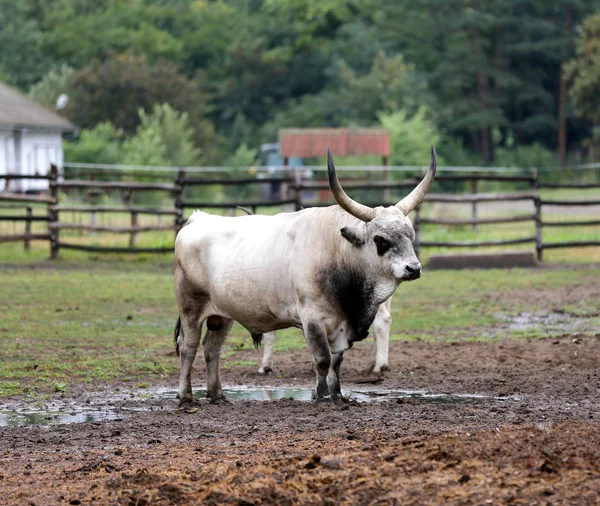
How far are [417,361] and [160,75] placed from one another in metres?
47.6

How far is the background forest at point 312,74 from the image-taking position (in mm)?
52438

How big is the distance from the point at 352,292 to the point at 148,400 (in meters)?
2.10

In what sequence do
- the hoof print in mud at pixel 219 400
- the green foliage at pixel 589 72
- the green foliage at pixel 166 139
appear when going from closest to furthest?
the hoof print in mud at pixel 219 400, the green foliage at pixel 589 72, the green foliage at pixel 166 139

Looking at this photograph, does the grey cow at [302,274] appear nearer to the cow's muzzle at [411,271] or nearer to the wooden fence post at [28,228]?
the cow's muzzle at [411,271]

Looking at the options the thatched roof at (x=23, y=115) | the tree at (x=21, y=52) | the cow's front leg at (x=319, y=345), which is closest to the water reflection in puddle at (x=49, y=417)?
the cow's front leg at (x=319, y=345)

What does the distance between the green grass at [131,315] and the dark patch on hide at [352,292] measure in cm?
249

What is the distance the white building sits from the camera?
4419 centimetres

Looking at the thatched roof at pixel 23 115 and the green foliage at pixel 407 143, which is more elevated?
the thatched roof at pixel 23 115

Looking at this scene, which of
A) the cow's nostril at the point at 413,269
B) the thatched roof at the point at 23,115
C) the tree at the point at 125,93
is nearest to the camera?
the cow's nostril at the point at 413,269

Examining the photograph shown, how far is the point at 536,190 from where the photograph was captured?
76.0 feet

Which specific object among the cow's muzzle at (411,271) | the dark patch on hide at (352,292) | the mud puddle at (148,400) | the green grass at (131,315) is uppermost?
the cow's muzzle at (411,271)

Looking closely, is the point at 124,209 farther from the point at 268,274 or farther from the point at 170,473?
the point at 170,473

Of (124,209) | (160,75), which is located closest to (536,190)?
(124,209)

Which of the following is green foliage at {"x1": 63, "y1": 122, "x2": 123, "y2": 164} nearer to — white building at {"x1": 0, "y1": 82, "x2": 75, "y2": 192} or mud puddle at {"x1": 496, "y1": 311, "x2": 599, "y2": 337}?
white building at {"x1": 0, "y1": 82, "x2": 75, "y2": 192}
